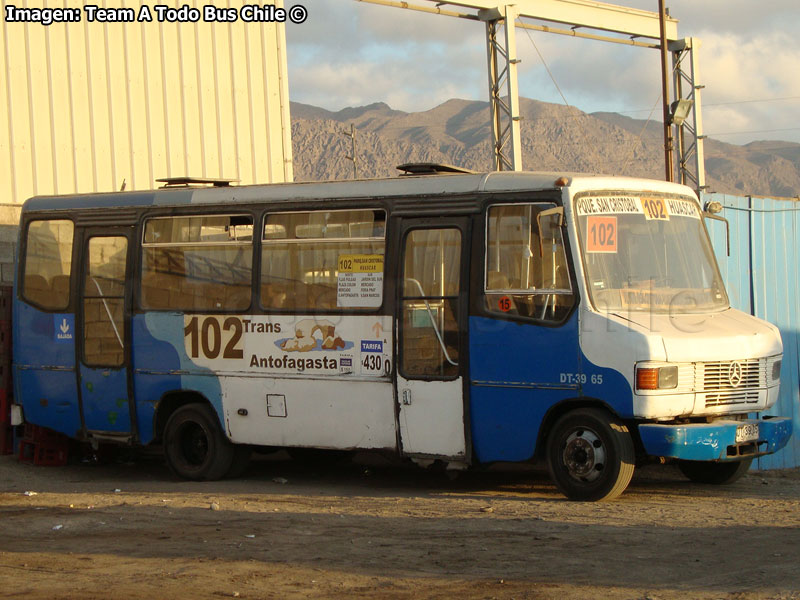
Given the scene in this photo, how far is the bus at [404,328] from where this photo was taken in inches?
399

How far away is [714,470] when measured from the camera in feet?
38.0

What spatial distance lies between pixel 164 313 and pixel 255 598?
21.0ft

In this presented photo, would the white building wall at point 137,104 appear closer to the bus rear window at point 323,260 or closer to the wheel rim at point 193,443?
the wheel rim at point 193,443

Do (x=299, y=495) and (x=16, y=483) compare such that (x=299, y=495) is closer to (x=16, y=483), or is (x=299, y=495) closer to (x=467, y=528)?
(x=467, y=528)

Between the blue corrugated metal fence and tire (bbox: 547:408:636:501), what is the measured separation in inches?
291

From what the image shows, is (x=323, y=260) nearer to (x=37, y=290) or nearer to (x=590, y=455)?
(x=590, y=455)

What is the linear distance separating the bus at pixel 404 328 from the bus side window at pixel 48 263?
0.08 ft

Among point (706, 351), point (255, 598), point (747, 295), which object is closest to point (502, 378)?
point (706, 351)

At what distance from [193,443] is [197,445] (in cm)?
6

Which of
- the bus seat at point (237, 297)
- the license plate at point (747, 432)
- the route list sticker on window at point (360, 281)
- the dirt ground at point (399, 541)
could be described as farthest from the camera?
the bus seat at point (237, 297)

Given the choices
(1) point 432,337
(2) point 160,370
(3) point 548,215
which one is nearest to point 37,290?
(2) point 160,370

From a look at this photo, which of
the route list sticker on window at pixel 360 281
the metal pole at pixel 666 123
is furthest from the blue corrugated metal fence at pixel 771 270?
the route list sticker on window at pixel 360 281

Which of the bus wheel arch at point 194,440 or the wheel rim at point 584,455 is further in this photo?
the bus wheel arch at point 194,440

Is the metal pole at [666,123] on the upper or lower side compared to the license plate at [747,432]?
upper
